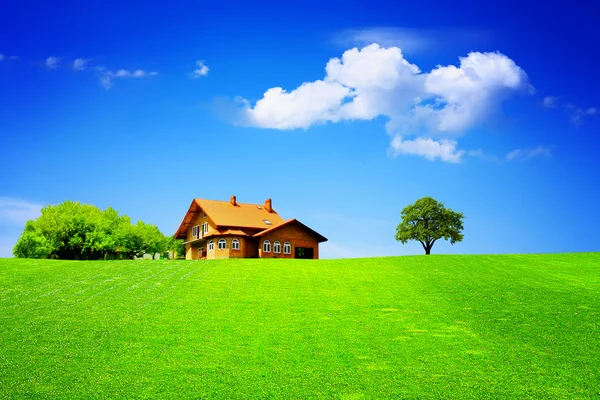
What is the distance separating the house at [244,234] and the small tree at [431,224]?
18302mm

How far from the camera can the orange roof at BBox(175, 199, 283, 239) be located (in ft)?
185

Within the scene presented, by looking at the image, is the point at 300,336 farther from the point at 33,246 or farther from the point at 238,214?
the point at 33,246

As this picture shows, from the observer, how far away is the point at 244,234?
55000 millimetres

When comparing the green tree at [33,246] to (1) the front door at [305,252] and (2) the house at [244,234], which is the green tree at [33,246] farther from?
(1) the front door at [305,252]

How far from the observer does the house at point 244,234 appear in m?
54.8

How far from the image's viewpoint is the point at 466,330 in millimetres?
19844

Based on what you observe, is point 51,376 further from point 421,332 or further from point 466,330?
point 466,330

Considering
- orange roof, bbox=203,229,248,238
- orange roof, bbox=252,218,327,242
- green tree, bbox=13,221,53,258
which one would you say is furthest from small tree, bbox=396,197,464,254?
green tree, bbox=13,221,53,258

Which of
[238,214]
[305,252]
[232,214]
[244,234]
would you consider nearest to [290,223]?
[305,252]

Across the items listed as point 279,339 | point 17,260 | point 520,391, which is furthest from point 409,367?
point 17,260

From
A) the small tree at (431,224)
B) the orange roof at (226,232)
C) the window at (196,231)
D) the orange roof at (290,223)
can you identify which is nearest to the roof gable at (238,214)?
the orange roof at (226,232)

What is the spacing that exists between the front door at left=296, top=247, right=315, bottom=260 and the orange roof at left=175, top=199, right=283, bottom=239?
5.22 m

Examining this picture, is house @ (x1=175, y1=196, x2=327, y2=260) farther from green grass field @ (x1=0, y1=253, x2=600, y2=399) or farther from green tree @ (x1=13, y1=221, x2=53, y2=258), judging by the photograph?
green tree @ (x1=13, y1=221, x2=53, y2=258)

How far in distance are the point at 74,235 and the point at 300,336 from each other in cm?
6911
